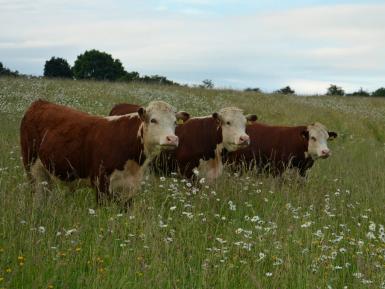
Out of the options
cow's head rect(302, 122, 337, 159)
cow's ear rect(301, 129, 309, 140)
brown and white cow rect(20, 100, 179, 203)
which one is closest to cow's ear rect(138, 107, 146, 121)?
brown and white cow rect(20, 100, 179, 203)

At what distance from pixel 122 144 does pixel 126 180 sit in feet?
1.66

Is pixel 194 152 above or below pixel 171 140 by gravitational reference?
below

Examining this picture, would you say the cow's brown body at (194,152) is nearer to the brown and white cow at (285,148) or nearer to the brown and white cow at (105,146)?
the brown and white cow at (285,148)

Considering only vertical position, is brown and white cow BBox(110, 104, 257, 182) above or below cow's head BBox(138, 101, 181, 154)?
below

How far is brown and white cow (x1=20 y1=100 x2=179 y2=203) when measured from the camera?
765 cm

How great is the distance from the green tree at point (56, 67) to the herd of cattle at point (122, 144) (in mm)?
62969

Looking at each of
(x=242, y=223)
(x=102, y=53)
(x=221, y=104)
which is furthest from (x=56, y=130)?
(x=102, y=53)

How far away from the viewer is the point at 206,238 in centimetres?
608

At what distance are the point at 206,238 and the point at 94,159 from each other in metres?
2.42

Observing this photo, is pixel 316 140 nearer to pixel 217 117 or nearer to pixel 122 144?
pixel 217 117

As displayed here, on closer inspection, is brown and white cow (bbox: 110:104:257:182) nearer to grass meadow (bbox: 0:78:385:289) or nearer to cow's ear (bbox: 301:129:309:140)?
grass meadow (bbox: 0:78:385:289)

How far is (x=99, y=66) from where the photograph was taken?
255ft

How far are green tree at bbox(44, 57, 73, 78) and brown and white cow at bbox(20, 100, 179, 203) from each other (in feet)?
211

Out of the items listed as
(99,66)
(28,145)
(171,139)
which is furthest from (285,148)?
(99,66)
